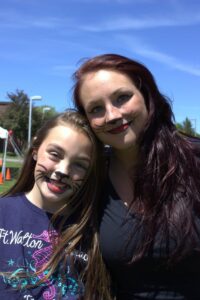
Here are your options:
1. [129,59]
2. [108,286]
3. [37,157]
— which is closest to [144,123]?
[129,59]

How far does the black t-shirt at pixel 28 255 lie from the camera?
6.72 ft

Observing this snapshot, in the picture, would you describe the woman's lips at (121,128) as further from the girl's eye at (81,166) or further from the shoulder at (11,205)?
the shoulder at (11,205)

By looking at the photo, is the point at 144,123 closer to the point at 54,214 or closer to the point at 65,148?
the point at 65,148

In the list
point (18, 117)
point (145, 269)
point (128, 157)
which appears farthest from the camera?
point (18, 117)

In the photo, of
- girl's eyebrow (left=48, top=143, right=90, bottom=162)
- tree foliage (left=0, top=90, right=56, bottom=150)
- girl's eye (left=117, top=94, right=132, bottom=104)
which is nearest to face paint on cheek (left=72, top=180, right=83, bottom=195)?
girl's eyebrow (left=48, top=143, right=90, bottom=162)

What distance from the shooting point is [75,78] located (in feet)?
7.64

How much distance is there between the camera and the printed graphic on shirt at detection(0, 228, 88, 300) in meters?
2.05

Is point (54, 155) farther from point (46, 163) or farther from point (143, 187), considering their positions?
point (143, 187)

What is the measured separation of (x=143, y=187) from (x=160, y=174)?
0.11 metres

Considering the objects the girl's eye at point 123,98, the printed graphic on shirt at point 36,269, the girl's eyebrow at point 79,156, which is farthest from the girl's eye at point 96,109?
the printed graphic on shirt at point 36,269

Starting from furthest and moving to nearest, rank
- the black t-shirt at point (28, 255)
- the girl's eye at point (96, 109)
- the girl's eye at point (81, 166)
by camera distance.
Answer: the girl's eye at point (81, 166)
the girl's eye at point (96, 109)
the black t-shirt at point (28, 255)

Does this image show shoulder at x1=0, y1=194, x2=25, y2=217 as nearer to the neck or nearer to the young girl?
the young girl

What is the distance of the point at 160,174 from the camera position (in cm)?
221

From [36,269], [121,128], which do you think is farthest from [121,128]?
[36,269]
